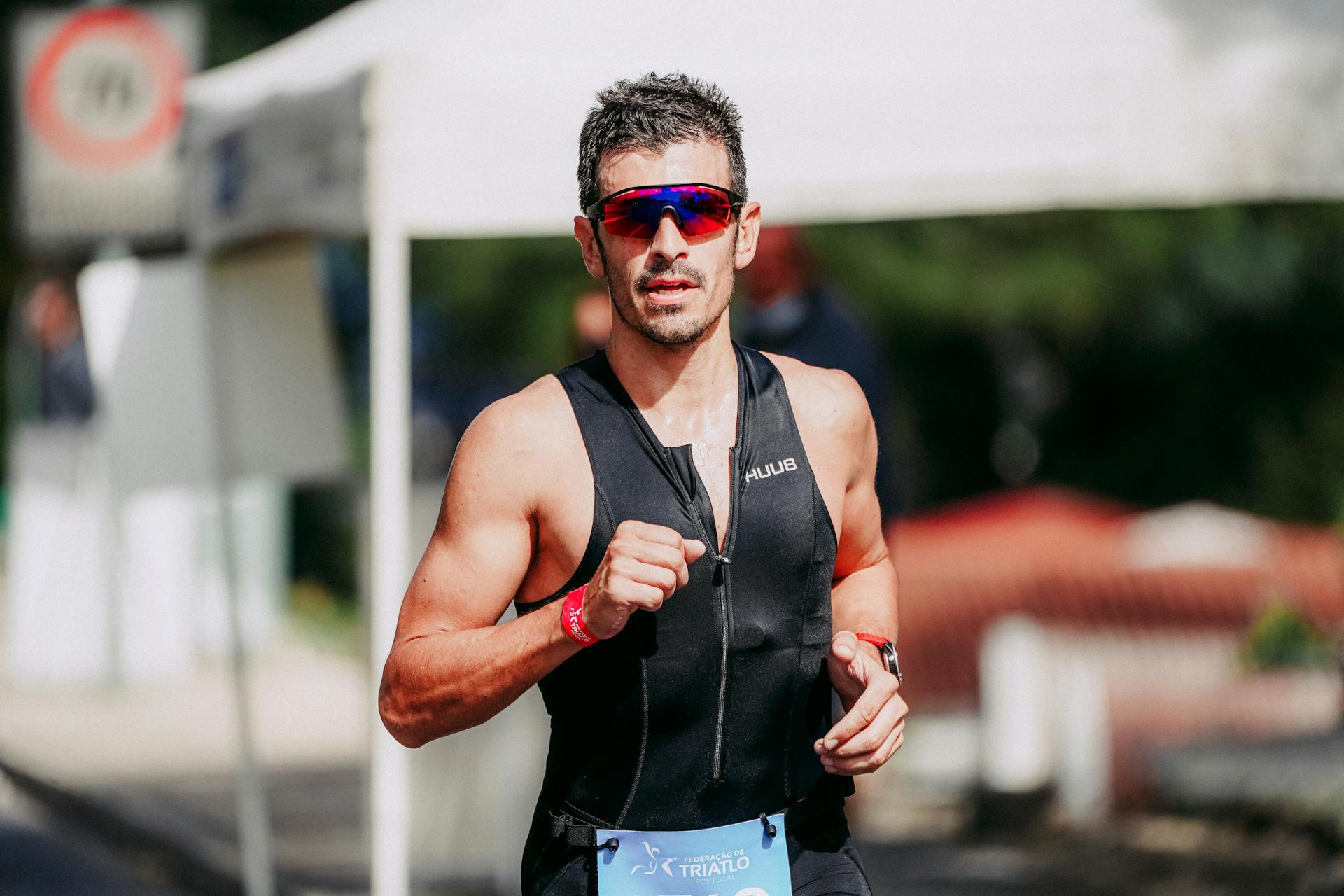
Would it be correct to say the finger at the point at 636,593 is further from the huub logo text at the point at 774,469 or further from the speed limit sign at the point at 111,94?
the speed limit sign at the point at 111,94

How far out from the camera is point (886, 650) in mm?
2746

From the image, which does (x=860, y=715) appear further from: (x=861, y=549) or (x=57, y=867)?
(x=57, y=867)

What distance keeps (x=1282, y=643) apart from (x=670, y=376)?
599cm

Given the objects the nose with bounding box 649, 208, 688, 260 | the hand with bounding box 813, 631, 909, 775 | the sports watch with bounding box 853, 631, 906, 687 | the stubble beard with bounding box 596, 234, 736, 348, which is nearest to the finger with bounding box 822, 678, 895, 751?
the hand with bounding box 813, 631, 909, 775

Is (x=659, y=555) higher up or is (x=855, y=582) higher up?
(x=659, y=555)

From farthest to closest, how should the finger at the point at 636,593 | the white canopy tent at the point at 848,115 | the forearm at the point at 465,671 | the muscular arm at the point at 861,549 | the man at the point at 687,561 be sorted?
the white canopy tent at the point at 848,115, the muscular arm at the point at 861,549, the man at the point at 687,561, the forearm at the point at 465,671, the finger at the point at 636,593

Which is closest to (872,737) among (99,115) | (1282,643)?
(1282,643)

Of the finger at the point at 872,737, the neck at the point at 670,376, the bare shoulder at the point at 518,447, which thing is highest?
the neck at the point at 670,376

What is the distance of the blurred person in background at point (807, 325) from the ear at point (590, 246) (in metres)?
2.85

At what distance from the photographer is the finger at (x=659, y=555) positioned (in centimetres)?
229

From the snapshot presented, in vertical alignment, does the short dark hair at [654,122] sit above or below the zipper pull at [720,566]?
above

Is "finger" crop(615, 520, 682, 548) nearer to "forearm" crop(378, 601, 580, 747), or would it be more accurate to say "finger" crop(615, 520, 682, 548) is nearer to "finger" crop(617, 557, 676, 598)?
"finger" crop(617, 557, 676, 598)

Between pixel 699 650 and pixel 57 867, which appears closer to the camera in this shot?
pixel 699 650

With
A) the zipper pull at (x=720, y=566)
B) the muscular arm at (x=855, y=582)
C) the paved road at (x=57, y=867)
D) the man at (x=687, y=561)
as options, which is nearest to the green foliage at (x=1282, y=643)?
the paved road at (x=57, y=867)
